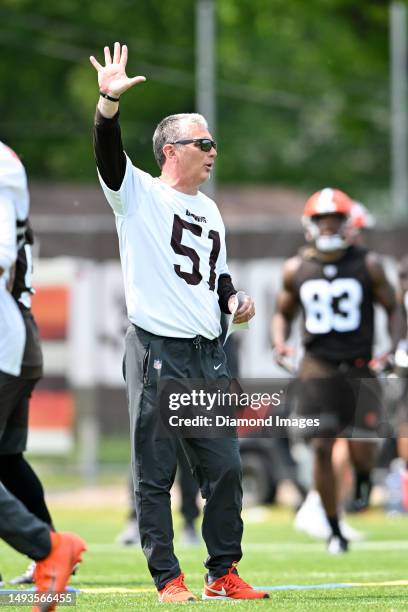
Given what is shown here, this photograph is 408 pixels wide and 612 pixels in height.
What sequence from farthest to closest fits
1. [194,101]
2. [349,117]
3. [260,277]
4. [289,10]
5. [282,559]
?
[194,101] → [349,117] → [289,10] → [260,277] → [282,559]

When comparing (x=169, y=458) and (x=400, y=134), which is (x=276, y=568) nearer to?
(x=169, y=458)

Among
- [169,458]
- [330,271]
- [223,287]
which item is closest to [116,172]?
[223,287]

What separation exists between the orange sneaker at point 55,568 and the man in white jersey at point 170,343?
1.04 m

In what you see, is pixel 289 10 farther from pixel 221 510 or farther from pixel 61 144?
pixel 221 510

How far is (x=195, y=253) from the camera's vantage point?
7.09 meters

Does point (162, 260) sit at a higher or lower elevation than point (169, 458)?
higher

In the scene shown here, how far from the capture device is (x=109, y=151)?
6777 mm

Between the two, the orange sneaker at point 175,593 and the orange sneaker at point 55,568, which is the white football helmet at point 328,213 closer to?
the orange sneaker at point 175,593

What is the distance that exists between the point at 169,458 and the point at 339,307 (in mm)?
4214

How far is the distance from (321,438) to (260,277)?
6.79 m

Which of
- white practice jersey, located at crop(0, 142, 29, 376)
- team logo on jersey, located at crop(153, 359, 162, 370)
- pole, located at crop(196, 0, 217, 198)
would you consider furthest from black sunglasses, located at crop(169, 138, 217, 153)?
pole, located at crop(196, 0, 217, 198)

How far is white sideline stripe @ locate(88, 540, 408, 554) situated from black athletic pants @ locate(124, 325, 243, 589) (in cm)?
400

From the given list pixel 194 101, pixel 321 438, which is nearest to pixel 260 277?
pixel 321 438
